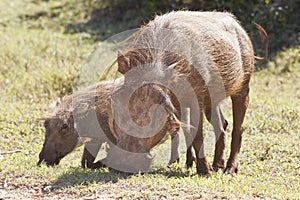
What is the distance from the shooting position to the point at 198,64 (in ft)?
17.9

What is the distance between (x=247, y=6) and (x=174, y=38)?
7005 mm

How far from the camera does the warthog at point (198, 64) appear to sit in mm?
5238

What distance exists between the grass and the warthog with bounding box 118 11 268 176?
14.9 inches

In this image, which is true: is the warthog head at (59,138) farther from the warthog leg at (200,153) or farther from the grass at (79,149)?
the warthog leg at (200,153)

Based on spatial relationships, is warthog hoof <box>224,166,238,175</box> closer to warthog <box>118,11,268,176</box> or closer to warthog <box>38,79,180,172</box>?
warthog <box>118,11,268,176</box>

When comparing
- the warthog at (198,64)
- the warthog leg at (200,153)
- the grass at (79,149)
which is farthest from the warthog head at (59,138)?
the warthog leg at (200,153)

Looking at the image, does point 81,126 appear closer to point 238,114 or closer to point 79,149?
point 79,149

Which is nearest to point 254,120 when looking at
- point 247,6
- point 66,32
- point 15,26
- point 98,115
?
point 98,115

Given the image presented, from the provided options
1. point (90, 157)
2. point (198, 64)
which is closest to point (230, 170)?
point (198, 64)

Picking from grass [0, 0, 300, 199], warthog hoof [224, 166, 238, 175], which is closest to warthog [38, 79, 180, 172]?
grass [0, 0, 300, 199]

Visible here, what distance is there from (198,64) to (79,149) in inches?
93.7

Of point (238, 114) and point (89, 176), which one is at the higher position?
point (238, 114)

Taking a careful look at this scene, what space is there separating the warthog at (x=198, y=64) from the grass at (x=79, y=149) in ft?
1.24

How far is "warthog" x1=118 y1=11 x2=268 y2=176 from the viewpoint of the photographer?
17.2 feet
